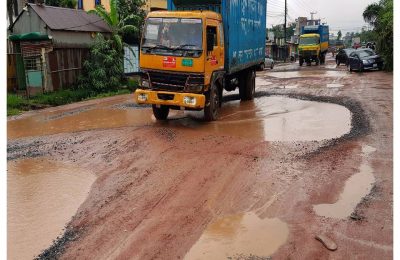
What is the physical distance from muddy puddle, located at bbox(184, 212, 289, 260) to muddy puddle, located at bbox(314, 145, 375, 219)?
77cm

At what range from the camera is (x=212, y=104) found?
10.7 m

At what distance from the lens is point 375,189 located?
6.06 meters

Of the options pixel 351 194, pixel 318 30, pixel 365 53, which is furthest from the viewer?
pixel 318 30

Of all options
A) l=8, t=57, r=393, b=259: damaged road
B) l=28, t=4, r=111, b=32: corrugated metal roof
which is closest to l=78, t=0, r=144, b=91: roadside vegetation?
l=28, t=4, r=111, b=32: corrugated metal roof

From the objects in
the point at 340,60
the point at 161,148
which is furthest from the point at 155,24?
the point at 340,60

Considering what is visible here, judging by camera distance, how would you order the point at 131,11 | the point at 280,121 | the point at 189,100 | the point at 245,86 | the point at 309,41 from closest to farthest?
the point at 189,100
the point at 280,121
the point at 245,86
the point at 131,11
the point at 309,41

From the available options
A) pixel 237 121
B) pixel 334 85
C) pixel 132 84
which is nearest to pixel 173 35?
pixel 237 121

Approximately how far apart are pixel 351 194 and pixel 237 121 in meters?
5.54

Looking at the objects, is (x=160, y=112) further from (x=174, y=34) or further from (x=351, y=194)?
(x=351, y=194)

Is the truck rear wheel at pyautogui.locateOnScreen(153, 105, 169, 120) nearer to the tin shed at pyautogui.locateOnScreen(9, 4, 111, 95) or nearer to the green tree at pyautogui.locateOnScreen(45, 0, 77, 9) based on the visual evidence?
the tin shed at pyautogui.locateOnScreen(9, 4, 111, 95)

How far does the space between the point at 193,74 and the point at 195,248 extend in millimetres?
5940

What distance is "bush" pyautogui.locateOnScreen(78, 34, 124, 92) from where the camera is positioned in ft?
60.2

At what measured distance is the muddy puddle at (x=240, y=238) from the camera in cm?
431

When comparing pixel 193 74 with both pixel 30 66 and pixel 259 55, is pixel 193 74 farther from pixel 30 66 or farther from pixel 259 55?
pixel 30 66
